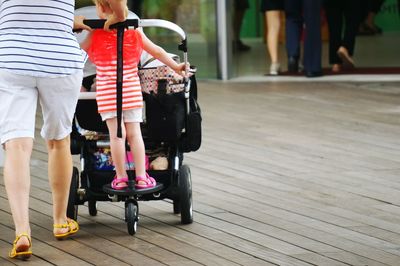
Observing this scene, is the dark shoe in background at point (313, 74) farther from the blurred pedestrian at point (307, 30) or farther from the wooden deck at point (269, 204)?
the wooden deck at point (269, 204)

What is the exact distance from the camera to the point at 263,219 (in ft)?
22.1

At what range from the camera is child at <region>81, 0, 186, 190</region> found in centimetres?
631

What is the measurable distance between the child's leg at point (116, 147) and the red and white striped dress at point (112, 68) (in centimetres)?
10

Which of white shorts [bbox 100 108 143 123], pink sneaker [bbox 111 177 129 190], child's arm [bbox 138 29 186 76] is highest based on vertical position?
child's arm [bbox 138 29 186 76]

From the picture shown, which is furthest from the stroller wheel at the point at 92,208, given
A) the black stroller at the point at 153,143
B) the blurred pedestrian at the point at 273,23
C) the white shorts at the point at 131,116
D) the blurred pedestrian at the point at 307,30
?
the blurred pedestrian at the point at 273,23

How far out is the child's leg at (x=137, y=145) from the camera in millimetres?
6398

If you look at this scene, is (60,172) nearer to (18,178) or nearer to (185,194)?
(18,178)

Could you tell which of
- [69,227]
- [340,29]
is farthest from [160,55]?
[340,29]

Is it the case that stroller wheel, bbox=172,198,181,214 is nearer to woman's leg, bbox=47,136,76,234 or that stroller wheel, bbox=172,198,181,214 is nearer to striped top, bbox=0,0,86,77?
woman's leg, bbox=47,136,76,234

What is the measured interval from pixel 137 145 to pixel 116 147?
11 cm

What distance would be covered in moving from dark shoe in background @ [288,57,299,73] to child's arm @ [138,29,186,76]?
7.96m

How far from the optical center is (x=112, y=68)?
6.31 m

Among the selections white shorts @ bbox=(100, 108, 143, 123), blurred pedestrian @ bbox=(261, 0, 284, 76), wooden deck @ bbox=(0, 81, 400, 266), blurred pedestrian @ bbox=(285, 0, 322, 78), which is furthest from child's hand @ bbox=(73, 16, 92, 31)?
blurred pedestrian @ bbox=(261, 0, 284, 76)

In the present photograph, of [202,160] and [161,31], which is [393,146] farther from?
[161,31]
